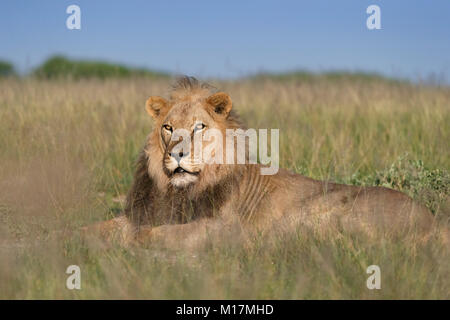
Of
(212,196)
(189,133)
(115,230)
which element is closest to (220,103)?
(189,133)

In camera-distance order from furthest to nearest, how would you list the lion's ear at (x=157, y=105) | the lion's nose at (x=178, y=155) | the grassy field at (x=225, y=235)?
the lion's ear at (x=157, y=105), the lion's nose at (x=178, y=155), the grassy field at (x=225, y=235)

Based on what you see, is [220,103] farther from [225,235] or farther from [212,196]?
[225,235]

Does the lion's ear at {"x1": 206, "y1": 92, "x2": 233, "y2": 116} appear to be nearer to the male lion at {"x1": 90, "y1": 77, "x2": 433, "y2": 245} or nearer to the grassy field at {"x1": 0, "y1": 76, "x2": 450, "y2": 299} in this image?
the male lion at {"x1": 90, "y1": 77, "x2": 433, "y2": 245}

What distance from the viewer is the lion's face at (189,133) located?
475 centimetres

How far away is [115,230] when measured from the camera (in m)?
5.01

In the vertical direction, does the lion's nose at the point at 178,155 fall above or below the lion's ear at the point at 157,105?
below

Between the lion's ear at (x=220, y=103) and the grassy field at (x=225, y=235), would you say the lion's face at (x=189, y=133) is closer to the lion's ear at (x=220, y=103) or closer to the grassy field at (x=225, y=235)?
the lion's ear at (x=220, y=103)

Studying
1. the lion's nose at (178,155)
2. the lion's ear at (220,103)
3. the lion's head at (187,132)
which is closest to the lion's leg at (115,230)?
the lion's head at (187,132)

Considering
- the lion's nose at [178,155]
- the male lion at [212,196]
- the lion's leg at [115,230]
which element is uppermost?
the lion's nose at [178,155]

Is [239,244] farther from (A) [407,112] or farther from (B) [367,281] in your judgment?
(A) [407,112]

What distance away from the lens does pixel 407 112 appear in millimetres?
9906

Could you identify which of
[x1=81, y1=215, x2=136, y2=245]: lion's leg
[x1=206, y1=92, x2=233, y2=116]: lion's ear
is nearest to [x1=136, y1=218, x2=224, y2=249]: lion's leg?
[x1=81, y1=215, x2=136, y2=245]: lion's leg

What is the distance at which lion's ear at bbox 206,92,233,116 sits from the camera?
4.93 m

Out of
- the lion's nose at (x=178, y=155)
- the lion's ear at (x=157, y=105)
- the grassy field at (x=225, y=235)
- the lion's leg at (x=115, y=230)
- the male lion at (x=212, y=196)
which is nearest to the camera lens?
the grassy field at (x=225, y=235)
